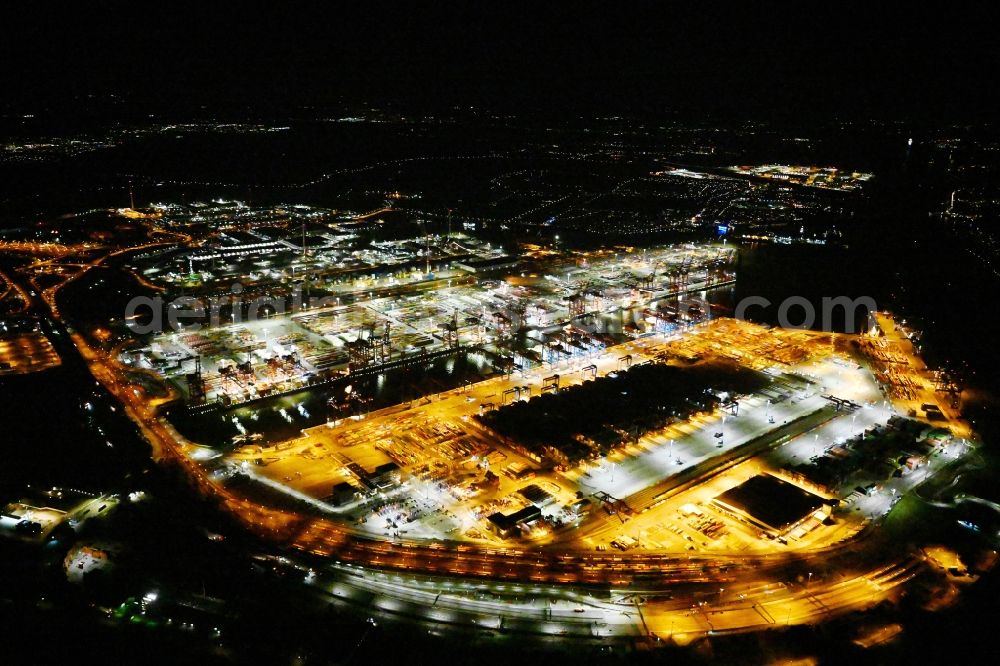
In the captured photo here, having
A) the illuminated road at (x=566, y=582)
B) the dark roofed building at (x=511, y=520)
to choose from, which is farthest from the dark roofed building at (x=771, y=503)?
the dark roofed building at (x=511, y=520)

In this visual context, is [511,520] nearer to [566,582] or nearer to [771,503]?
[566,582]

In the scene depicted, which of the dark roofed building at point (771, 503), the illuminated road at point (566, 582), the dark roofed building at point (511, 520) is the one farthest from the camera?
the dark roofed building at point (771, 503)

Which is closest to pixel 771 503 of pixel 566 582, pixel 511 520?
pixel 566 582

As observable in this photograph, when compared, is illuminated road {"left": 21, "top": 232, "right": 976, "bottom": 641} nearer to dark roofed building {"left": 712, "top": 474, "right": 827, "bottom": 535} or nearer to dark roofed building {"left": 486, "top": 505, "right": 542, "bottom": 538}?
dark roofed building {"left": 486, "top": 505, "right": 542, "bottom": 538}

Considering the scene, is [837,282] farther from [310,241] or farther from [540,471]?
[310,241]

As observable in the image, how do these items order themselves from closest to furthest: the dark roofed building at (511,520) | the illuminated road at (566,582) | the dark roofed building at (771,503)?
the illuminated road at (566,582) < the dark roofed building at (511,520) < the dark roofed building at (771,503)

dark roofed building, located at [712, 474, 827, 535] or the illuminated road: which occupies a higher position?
dark roofed building, located at [712, 474, 827, 535]

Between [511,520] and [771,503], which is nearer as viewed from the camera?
[511,520]

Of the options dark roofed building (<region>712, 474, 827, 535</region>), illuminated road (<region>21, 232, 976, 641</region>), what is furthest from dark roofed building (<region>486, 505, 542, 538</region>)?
dark roofed building (<region>712, 474, 827, 535</region>)

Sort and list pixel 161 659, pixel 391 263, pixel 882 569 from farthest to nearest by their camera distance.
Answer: pixel 391 263 → pixel 882 569 → pixel 161 659

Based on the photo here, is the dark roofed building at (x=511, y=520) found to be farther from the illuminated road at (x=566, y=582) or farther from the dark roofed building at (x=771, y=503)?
the dark roofed building at (x=771, y=503)

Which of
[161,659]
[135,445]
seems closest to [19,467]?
[135,445]
